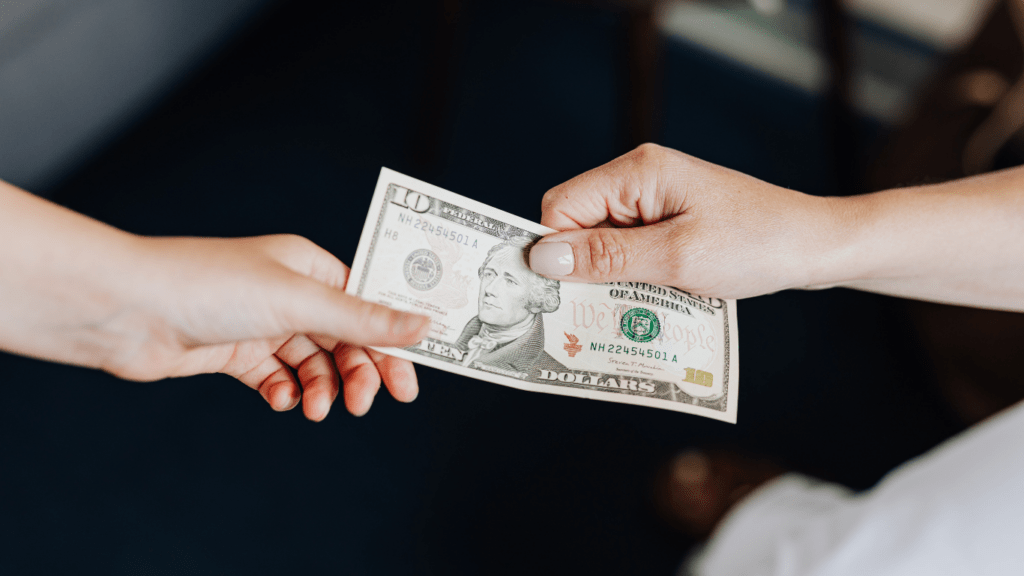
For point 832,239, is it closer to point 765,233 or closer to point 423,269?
point 765,233

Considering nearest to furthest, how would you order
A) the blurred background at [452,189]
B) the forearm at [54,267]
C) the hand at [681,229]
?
the forearm at [54,267] → the hand at [681,229] → the blurred background at [452,189]

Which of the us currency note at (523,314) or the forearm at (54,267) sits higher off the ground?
the us currency note at (523,314)

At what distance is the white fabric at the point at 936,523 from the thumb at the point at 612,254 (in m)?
0.41

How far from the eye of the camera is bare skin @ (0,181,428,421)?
64 centimetres

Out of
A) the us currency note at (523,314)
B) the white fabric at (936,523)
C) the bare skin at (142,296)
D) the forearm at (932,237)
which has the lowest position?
the white fabric at (936,523)

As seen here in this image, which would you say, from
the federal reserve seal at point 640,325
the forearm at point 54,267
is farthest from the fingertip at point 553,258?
the forearm at point 54,267

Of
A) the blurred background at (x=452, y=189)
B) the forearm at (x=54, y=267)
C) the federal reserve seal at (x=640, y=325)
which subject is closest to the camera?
the forearm at (x=54, y=267)

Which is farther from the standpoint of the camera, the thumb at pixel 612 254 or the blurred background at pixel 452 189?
the blurred background at pixel 452 189

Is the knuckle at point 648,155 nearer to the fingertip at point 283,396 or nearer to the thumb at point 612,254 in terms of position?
the thumb at point 612,254

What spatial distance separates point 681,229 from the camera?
78 cm

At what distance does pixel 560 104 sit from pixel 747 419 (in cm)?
113

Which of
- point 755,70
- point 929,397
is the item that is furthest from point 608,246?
point 755,70

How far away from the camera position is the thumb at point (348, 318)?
648 mm

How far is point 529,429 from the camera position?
1465 mm
